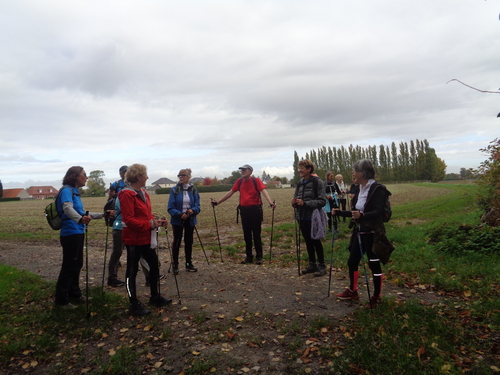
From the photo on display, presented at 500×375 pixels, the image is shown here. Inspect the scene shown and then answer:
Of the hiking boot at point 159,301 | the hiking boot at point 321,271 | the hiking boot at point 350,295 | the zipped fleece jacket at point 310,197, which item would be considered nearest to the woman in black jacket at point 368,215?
the hiking boot at point 350,295

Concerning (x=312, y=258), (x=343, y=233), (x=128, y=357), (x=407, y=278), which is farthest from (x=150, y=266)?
(x=343, y=233)

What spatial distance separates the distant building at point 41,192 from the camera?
125m

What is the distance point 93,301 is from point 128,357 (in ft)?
7.40

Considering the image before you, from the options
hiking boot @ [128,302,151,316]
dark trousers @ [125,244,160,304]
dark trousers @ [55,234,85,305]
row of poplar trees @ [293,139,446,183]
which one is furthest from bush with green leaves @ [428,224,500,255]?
row of poplar trees @ [293,139,446,183]

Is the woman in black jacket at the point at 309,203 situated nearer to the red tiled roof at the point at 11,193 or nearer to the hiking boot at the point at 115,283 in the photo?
the hiking boot at the point at 115,283

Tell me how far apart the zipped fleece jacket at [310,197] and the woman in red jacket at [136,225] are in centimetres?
315

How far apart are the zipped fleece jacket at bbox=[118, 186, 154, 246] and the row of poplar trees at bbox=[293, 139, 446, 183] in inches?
3704

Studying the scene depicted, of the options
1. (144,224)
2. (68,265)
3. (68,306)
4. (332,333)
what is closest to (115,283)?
(68,306)

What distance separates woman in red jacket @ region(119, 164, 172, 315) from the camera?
17.5 ft

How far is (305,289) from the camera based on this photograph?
258 inches

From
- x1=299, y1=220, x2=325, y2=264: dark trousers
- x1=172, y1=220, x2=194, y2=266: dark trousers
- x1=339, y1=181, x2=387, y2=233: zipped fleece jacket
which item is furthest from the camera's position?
x1=172, y1=220, x2=194, y2=266: dark trousers

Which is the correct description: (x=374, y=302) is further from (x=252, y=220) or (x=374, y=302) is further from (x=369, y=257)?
(x=252, y=220)

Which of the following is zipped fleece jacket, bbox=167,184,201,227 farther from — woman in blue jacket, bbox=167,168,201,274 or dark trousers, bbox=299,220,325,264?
dark trousers, bbox=299,220,325,264

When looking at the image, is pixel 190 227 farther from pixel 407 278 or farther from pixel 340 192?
pixel 340 192
